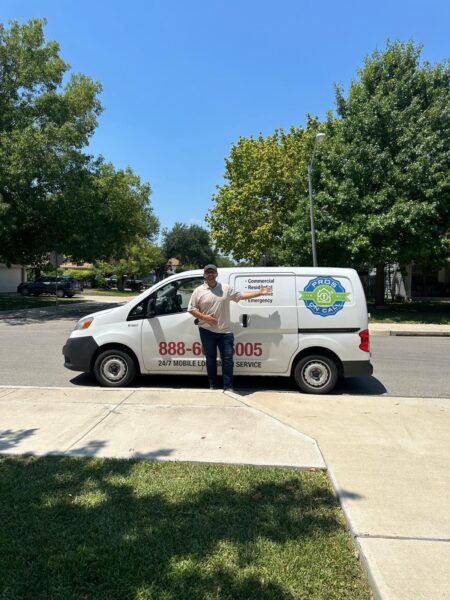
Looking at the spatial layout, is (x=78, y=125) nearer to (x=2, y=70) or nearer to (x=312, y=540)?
(x=2, y=70)

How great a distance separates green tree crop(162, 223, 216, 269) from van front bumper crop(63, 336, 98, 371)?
8200cm

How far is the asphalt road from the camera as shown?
727cm

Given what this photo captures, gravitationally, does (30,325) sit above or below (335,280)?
below

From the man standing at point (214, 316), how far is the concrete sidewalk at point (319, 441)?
48 cm

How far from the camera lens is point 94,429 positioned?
189 inches

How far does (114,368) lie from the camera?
273 inches

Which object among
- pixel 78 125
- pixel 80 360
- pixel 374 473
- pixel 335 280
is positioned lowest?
pixel 374 473

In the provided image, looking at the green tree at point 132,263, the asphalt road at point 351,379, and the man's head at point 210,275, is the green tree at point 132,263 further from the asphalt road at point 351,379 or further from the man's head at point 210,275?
the man's head at point 210,275

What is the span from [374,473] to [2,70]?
84.0 feet

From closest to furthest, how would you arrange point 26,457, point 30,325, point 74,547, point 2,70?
point 74,547, point 26,457, point 30,325, point 2,70

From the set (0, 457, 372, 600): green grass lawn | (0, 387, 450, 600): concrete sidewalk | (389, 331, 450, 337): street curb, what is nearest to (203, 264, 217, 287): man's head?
(0, 387, 450, 600): concrete sidewalk

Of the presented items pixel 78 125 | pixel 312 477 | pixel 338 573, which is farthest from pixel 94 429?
pixel 78 125

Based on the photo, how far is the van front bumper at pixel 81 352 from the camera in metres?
6.90

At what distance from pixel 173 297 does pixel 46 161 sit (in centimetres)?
1650
